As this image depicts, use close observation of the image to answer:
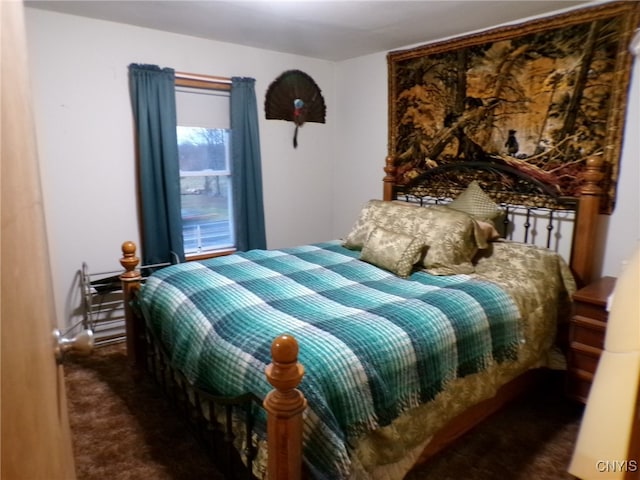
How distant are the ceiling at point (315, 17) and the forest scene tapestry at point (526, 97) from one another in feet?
0.46

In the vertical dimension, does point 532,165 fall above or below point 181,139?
below

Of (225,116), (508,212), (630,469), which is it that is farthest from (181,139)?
(630,469)

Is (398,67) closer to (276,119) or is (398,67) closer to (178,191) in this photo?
(276,119)

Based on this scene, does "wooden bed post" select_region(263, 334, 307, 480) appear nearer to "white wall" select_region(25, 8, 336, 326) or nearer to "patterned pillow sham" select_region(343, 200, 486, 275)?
"patterned pillow sham" select_region(343, 200, 486, 275)

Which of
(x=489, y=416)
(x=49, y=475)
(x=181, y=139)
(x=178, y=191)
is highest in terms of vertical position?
(x=181, y=139)

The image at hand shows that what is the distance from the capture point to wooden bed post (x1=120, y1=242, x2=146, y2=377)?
2490mm

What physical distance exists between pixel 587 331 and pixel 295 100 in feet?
9.49

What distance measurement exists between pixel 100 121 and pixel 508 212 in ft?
9.60

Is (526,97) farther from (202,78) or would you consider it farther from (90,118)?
(90,118)

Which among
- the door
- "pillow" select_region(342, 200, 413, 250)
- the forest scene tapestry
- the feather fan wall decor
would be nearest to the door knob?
the door

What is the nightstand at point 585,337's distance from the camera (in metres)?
2.20

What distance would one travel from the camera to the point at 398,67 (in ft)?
11.6

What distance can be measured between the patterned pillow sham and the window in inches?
61.0

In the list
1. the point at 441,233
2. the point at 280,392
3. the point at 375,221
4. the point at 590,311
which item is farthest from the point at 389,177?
the point at 280,392
